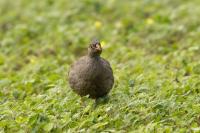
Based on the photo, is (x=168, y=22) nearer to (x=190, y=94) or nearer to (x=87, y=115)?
(x=190, y=94)

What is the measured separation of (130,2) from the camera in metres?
14.6

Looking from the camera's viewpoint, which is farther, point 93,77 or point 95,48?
point 95,48

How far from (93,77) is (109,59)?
8.68ft

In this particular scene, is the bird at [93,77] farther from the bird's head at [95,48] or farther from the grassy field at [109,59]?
the grassy field at [109,59]

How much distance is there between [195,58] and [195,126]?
3.50 metres

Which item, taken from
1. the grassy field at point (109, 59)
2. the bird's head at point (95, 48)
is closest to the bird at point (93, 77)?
the bird's head at point (95, 48)

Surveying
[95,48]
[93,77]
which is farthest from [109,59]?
[93,77]

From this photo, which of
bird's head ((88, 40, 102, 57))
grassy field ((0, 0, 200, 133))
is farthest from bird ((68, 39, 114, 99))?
grassy field ((0, 0, 200, 133))

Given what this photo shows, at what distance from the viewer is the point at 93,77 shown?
27.8 feet

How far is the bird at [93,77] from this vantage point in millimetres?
8477

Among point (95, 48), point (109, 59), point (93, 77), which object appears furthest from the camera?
point (109, 59)

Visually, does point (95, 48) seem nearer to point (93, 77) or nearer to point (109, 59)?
point (93, 77)

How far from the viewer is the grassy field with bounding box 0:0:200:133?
24.9 ft

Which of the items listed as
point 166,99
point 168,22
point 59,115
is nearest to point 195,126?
point 166,99
